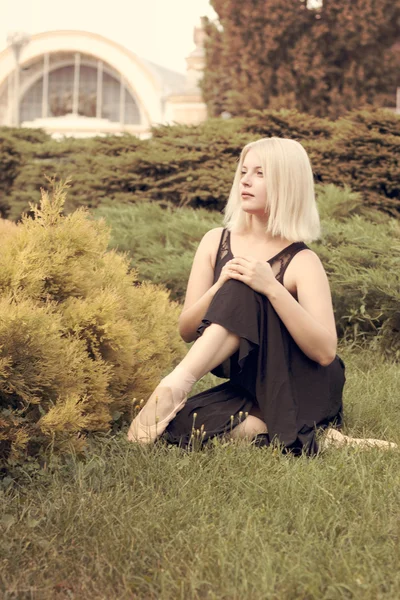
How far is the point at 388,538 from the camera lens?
241cm

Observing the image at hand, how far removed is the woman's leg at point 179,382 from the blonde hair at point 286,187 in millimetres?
557

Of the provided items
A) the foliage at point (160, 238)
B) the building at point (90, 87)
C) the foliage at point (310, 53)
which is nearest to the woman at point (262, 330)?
the foliage at point (160, 238)

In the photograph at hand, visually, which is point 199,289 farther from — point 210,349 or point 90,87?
point 90,87

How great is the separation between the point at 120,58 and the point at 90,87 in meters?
→ 7.72

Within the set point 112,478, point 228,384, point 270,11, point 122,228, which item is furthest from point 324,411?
point 270,11

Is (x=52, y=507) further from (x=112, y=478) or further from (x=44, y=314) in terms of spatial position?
(x=44, y=314)

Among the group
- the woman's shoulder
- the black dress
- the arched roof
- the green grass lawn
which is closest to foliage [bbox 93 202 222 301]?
the woman's shoulder

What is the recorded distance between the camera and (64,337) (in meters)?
3.28

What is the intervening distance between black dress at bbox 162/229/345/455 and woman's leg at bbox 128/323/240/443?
53 millimetres

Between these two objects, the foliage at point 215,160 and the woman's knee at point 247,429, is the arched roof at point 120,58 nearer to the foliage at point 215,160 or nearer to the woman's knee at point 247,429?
the foliage at point 215,160

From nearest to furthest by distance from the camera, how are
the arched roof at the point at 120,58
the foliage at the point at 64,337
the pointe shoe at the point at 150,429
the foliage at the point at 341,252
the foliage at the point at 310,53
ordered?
the foliage at the point at 64,337, the pointe shoe at the point at 150,429, the foliage at the point at 341,252, the foliage at the point at 310,53, the arched roof at the point at 120,58

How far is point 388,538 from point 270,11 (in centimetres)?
1825

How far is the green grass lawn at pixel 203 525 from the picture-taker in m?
2.18

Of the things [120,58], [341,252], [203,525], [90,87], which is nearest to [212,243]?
[203,525]
